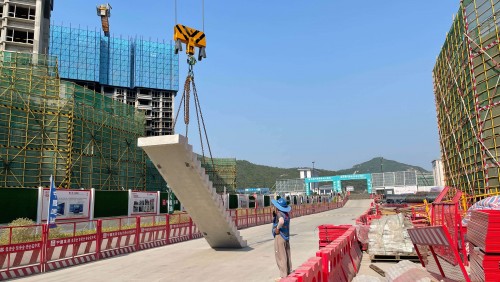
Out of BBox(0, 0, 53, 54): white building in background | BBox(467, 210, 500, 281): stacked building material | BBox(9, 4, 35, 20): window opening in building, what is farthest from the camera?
BBox(9, 4, 35, 20): window opening in building

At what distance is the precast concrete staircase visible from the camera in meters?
12.2

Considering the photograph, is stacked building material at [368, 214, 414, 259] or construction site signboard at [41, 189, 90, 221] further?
construction site signboard at [41, 189, 90, 221]

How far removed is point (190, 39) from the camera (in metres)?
14.8

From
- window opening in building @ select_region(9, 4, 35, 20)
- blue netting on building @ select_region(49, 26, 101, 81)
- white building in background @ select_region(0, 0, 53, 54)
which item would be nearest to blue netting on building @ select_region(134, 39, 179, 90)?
blue netting on building @ select_region(49, 26, 101, 81)

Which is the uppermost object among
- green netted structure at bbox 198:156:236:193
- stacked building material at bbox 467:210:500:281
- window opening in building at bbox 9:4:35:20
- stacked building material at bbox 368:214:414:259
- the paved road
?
window opening in building at bbox 9:4:35:20

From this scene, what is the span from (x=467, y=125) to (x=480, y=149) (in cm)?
366

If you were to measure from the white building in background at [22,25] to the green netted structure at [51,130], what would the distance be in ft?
64.1

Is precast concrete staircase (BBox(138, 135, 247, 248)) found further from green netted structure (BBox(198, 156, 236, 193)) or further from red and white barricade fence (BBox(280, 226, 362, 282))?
green netted structure (BBox(198, 156, 236, 193))

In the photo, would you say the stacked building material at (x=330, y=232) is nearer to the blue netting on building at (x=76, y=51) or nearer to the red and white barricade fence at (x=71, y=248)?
the red and white barricade fence at (x=71, y=248)

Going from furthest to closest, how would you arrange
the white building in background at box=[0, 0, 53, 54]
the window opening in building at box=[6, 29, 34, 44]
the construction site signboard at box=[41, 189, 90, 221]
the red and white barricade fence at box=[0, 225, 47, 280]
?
the window opening in building at box=[6, 29, 34, 44], the white building in background at box=[0, 0, 53, 54], the construction site signboard at box=[41, 189, 90, 221], the red and white barricade fence at box=[0, 225, 47, 280]

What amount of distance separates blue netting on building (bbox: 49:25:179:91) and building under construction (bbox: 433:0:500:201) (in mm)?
78982

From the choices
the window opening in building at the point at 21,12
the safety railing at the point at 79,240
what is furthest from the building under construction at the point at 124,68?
→ the safety railing at the point at 79,240

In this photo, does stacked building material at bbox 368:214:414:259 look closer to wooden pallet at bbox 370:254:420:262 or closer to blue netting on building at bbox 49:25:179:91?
wooden pallet at bbox 370:254:420:262

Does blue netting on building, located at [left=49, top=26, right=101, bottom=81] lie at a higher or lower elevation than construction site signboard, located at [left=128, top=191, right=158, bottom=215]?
higher
